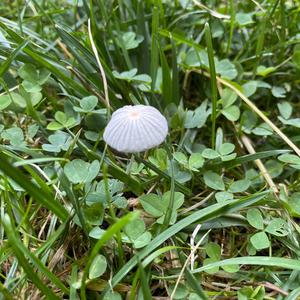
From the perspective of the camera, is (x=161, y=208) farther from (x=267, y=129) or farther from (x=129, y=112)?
(x=267, y=129)

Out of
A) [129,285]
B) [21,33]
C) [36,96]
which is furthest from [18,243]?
[21,33]

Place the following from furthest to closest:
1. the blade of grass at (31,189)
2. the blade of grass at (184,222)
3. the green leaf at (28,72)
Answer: the green leaf at (28,72)
the blade of grass at (184,222)
the blade of grass at (31,189)

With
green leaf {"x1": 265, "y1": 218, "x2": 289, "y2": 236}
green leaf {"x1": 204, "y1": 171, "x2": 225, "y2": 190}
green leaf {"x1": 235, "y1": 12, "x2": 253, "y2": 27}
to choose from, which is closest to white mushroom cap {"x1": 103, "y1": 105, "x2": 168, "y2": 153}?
green leaf {"x1": 204, "y1": 171, "x2": 225, "y2": 190}

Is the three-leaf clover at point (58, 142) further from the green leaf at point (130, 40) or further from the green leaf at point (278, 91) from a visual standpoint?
the green leaf at point (278, 91)

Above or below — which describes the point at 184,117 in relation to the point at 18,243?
below

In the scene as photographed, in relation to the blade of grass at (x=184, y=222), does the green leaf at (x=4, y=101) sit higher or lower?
higher

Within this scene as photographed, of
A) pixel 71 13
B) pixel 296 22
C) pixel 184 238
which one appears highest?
pixel 71 13

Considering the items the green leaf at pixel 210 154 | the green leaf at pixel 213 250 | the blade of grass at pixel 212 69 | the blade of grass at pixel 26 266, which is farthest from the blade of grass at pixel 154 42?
the blade of grass at pixel 26 266
